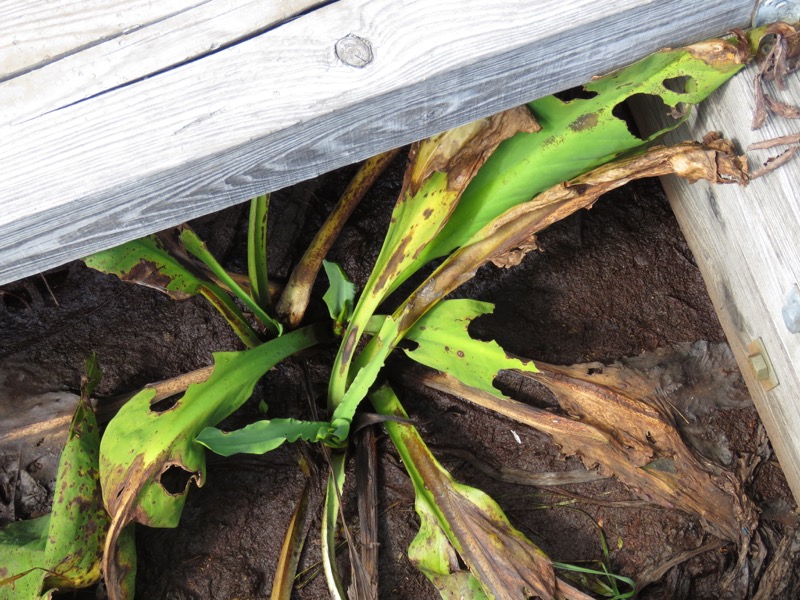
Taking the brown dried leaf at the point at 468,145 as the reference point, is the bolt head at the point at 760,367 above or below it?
below

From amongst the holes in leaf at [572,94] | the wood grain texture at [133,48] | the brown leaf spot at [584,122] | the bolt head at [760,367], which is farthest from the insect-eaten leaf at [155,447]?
the bolt head at [760,367]

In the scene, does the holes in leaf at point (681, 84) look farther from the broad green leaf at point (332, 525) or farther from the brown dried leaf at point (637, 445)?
the broad green leaf at point (332, 525)

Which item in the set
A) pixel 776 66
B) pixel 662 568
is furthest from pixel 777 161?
pixel 662 568

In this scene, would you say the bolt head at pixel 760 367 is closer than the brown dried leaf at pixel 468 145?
No

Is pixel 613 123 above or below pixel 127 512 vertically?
above

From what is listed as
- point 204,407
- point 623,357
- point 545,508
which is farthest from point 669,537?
point 204,407

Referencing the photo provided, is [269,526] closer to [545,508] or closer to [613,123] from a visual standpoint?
[545,508]
